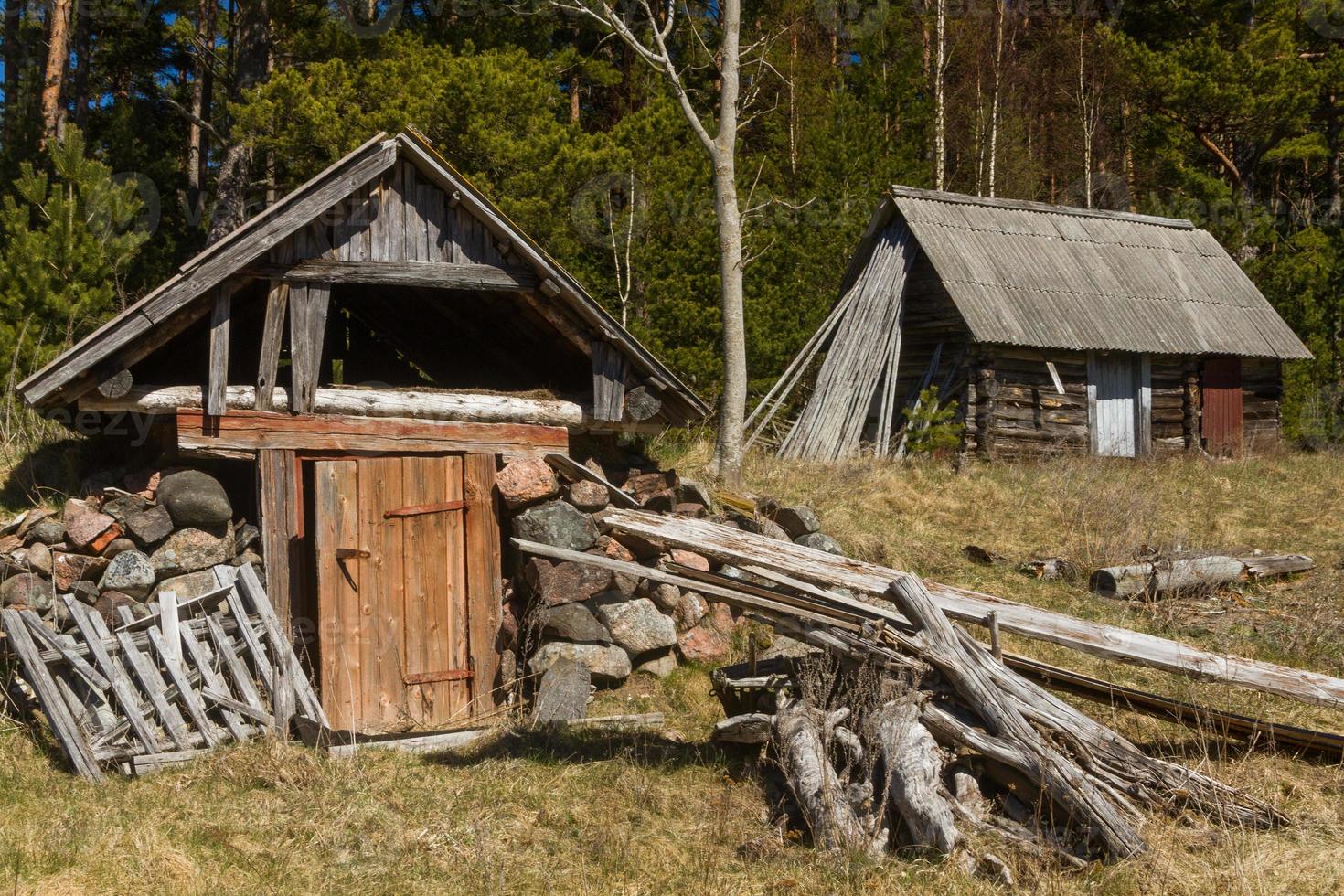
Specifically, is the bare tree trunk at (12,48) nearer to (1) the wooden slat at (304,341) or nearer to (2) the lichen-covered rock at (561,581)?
(1) the wooden slat at (304,341)

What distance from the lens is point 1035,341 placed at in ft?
55.2

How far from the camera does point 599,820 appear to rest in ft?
19.8

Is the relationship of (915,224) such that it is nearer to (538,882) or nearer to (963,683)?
(963,683)

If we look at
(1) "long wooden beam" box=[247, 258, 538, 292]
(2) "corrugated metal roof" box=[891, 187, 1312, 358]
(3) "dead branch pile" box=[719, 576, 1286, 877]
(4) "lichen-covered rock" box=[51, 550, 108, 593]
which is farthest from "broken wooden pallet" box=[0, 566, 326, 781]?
(2) "corrugated metal roof" box=[891, 187, 1312, 358]

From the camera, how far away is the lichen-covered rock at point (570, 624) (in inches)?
322

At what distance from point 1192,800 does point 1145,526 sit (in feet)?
23.6

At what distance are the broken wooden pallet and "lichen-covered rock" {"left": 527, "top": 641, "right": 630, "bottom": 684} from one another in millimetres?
1524

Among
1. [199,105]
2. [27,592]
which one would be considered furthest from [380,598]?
[199,105]

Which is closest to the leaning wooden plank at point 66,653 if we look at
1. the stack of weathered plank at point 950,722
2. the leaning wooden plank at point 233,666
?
the leaning wooden plank at point 233,666

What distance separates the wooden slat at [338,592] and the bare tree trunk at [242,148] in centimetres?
1060

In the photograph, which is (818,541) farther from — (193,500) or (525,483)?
(193,500)

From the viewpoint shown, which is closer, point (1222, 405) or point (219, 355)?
point (219, 355)

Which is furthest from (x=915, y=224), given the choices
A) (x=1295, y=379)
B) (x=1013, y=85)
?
(x=1013, y=85)

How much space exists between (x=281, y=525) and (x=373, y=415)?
102 cm
